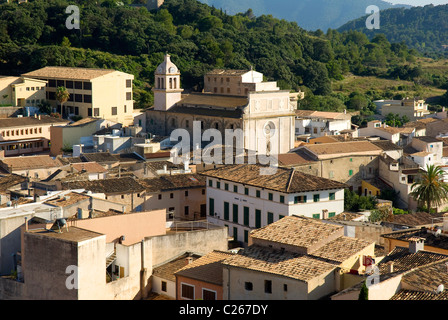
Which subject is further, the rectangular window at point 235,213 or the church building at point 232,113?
the church building at point 232,113

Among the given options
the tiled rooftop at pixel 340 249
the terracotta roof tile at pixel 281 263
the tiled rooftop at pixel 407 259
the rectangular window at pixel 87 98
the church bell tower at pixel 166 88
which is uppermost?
the church bell tower at pixel 166 88

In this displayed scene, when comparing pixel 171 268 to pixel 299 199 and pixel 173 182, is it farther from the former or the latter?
pixel 173 182

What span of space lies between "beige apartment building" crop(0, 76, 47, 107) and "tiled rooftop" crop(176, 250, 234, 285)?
1761 inches

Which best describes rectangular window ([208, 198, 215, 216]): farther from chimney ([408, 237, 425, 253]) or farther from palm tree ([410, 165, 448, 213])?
chimney ([408, 237, 425, 253])

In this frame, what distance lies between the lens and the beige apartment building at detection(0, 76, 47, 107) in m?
66.1

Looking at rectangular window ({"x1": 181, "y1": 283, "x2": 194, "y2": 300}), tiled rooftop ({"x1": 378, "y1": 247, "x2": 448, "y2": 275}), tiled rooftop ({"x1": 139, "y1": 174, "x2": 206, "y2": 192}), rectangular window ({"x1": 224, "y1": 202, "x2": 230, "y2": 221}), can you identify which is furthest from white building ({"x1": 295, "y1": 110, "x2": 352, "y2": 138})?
rectangular window ({"x1": 181, "y1": 283, "x2": 194, "y2": 300})

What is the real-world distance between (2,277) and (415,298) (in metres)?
11.3

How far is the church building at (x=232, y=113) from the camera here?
2151 inches

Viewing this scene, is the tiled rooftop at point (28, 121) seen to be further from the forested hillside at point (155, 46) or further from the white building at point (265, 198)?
the white building at point (265, 198)

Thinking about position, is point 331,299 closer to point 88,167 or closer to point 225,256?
point 225,256

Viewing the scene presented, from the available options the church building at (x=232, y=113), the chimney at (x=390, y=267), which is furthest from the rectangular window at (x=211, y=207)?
the church building at (x=232, y=113)

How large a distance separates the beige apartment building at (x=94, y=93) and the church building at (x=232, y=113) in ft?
19.3

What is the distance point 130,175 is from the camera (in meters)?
40.9
